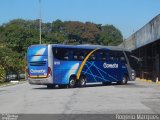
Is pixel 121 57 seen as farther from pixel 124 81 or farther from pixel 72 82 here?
pixel 72 82

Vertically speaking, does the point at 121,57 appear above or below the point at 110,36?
below

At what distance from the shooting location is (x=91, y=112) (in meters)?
16.1

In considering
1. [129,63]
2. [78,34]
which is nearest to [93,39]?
[78,34]

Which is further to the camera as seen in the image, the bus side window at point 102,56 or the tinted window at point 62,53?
the bus side window at point 102,56

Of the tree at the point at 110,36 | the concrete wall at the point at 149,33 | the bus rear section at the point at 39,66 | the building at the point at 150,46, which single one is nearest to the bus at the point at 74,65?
the bus rear section at the point at 39,66

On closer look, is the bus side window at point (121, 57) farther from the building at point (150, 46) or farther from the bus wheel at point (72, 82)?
the bus wheel at point (72, 82)

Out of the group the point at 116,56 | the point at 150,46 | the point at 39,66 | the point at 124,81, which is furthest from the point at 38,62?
the point at 150,46

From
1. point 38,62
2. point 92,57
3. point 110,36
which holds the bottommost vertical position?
point 38,62

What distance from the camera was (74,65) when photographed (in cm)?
3350

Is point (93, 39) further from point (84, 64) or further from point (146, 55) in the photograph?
point (84, 64)

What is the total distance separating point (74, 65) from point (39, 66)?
2.61 meters

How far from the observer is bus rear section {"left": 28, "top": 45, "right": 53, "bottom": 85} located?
31.9 m

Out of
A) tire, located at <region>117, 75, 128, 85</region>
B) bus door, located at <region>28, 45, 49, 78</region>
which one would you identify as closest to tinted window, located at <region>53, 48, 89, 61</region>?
bus door, located at <region>28, 45, 49, 78</region>

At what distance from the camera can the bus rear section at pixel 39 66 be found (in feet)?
105
